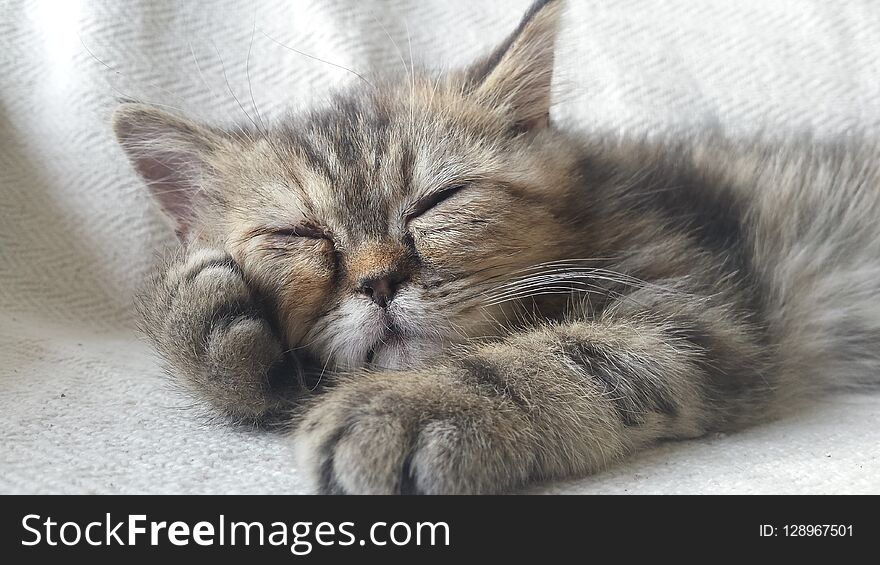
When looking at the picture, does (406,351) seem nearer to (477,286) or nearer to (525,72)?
(477,286)

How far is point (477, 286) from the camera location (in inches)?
40.0

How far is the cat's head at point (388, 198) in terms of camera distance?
0.99 m

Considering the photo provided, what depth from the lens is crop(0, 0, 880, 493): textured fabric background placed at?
144cm

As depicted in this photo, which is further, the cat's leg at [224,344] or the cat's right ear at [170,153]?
the cat's right ear at [170,153]

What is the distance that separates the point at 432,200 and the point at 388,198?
0.06 metres

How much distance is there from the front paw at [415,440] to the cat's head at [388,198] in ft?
0.50

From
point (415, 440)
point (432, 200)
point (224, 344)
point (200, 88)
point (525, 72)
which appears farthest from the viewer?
point (200, 88)

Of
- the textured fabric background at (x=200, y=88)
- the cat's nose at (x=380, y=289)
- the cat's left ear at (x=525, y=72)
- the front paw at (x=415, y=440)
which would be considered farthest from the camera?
the textured fabric background at (x=200, y=88)

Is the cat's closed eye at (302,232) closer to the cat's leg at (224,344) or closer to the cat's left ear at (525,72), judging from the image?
the cat's leg at (224,344)

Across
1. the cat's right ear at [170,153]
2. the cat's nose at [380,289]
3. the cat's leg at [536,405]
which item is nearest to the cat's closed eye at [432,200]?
the cat's nose at [380,289]

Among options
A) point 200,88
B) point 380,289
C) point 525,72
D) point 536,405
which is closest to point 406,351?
point 380,289

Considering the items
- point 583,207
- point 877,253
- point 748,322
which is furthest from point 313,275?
point 877,253

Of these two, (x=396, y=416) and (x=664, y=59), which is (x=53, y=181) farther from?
(x=664, y=59)

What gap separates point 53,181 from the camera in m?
1.77
